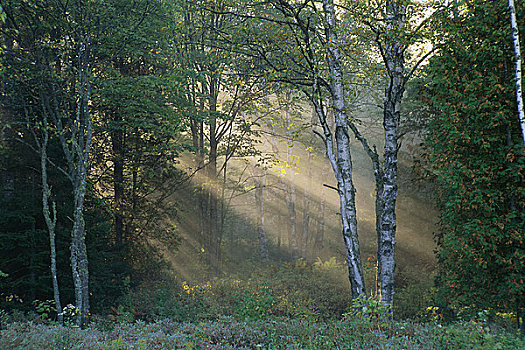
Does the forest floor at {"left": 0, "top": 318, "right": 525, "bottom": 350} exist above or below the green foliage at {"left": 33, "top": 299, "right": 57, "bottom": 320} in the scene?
above

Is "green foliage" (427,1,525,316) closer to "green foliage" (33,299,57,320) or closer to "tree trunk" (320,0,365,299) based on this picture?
"tree trunk" (320,0,365,299)

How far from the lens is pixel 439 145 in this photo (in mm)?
7828

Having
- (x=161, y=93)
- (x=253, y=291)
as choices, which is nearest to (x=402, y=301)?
(x=253, y=291)

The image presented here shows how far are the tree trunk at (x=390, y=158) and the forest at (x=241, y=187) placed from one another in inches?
1.7

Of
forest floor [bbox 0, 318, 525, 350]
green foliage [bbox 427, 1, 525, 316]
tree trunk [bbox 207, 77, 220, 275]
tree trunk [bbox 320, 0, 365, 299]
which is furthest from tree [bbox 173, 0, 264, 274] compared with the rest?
forest floor [bbox 0, 318, 525, 350]

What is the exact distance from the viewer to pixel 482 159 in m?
6.97

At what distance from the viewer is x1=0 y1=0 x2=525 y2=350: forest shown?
19.9 feet

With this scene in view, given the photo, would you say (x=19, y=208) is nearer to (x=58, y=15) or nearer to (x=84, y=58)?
(x=84, y=58)

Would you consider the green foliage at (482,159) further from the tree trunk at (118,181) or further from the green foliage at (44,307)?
the tree trunk at (118,181)

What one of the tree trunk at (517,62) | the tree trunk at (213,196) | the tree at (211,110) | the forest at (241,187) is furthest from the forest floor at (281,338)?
the tree trunk at (213,196)

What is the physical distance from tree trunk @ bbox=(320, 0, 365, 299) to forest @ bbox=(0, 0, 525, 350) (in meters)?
0.03

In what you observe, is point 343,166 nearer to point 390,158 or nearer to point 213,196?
point 390,158

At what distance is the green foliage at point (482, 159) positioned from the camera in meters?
6.62

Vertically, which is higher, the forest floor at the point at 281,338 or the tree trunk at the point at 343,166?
the tree trunk at the point at 343,166
